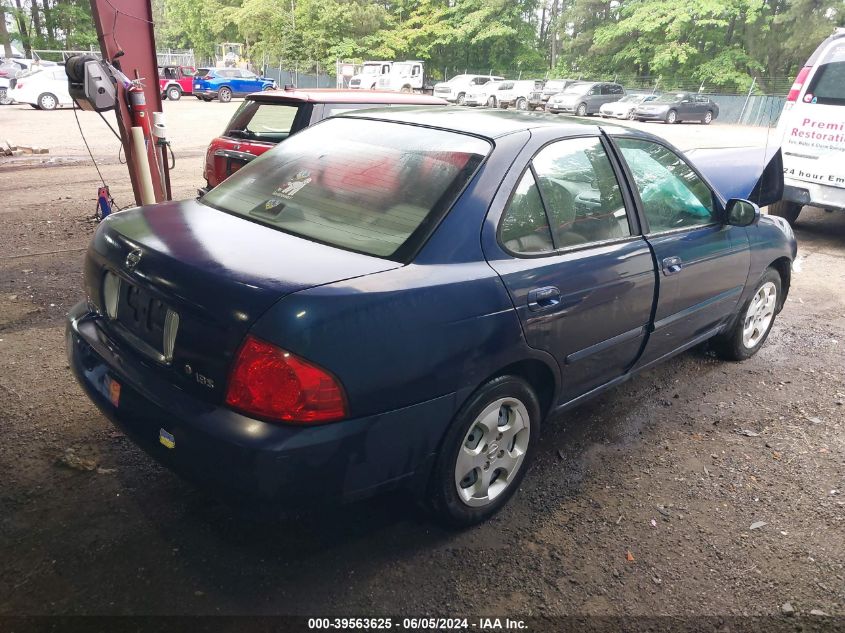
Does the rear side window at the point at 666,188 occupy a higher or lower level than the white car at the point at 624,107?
higher

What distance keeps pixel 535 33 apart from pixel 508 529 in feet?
169

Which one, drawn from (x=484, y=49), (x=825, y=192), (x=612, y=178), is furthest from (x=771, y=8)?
(x=612, y=178)

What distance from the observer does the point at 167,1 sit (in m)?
65.8

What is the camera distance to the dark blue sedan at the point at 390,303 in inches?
78.4

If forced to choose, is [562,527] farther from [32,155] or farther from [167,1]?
[167,1]

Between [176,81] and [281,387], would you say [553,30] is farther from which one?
[281,387]

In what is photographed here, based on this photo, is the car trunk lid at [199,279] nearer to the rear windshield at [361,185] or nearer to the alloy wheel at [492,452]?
the rear windshield at [361,185]

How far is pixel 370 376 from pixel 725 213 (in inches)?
106

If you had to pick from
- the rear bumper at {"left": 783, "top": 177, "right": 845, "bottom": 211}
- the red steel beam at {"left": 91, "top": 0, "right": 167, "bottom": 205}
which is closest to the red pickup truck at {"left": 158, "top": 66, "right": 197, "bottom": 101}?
the red steel beam at {"left": 91, "top": 0, "right": 167, "bottom": 205}

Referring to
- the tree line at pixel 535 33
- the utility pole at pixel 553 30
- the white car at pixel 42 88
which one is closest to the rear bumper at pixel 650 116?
the tree line at pixel 535 33

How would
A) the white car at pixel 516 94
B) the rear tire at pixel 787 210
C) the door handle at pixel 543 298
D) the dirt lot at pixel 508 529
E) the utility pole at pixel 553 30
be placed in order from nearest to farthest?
the dirt lot at pixel 508 529, the door handle at pixel 543 298, the rear tire at pixel 787 210, the white car at pixel 516 94, the utility pole at pixel 553 30

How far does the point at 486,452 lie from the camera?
2605mm

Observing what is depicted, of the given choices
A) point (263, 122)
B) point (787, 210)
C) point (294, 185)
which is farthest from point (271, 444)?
point (787, 210)

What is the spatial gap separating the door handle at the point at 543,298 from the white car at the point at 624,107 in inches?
1145
